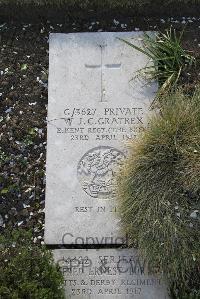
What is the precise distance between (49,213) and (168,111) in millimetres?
1120

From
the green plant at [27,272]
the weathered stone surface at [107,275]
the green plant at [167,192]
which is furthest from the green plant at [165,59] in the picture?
the green plant at [27,272]

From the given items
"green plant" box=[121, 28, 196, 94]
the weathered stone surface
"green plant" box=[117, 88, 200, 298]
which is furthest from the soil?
"green plant" box=[117, 88, 200, 298]

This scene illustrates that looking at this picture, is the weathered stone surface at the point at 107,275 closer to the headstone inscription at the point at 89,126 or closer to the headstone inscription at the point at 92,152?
the headstone inscription at the point at 92,152

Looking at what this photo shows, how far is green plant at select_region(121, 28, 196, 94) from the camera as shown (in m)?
5.01

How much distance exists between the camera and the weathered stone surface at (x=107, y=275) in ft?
14.6

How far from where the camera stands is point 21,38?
17.9ft

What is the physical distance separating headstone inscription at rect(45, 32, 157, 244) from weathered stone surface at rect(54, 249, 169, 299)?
0.11m

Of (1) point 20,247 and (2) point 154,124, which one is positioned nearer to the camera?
(1) point 20,247

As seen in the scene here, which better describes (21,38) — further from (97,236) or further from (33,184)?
(97,236)

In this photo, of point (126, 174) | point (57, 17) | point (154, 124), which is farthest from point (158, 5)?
point (126, 174)

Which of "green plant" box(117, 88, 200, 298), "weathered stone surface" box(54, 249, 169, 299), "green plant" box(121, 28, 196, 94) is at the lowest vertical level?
"weathered stone surface" box(54, 249, 169, 299)

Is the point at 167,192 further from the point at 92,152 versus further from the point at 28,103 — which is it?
the point at 28,103

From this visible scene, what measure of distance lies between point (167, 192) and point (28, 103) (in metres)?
1.45

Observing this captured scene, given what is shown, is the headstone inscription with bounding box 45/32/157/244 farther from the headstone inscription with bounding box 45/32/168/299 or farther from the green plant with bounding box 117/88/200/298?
the green plant with bounding box 117/88/200/298
